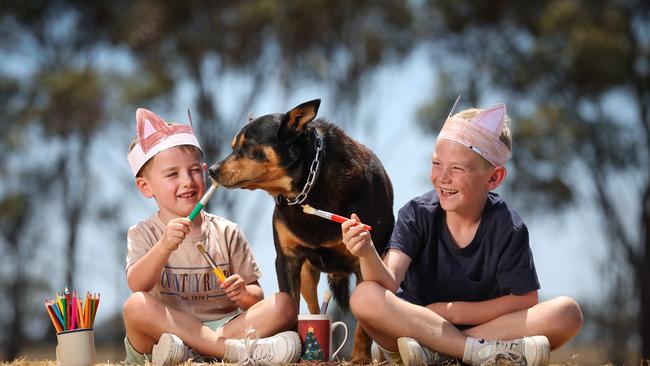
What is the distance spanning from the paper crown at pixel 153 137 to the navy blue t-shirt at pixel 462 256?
130cm

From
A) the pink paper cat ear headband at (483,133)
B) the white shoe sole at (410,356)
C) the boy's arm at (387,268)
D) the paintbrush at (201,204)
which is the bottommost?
the white shoe sole at (410,356)

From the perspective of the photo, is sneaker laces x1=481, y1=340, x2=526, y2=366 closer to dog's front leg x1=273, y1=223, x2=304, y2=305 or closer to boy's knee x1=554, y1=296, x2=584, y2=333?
boy's knee x1=554, y1=296, x2=584, y2=333

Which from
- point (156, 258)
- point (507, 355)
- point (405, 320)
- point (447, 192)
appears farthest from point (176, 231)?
point (507, 355)

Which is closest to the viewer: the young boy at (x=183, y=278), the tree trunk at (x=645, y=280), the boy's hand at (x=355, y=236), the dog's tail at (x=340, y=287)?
the boy's hand at (x=355, y=236)

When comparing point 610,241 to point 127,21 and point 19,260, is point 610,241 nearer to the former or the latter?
point 127,21

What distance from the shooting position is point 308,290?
5.15 metres

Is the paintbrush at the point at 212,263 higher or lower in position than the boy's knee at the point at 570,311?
higher

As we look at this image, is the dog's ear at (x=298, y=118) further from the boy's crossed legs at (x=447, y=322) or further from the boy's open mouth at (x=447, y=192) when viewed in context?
the boy's crossed legs at (x=447, y=322)

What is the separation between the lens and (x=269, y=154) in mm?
4434

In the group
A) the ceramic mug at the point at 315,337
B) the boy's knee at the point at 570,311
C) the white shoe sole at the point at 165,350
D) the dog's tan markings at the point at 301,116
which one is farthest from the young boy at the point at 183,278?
the boy's knee at the point at 570,311

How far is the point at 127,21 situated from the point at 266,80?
3.37m

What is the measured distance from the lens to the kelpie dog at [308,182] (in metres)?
4.43

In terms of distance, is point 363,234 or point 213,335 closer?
point 363,234

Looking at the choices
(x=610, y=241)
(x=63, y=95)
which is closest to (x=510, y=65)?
(x=610, y=241)
